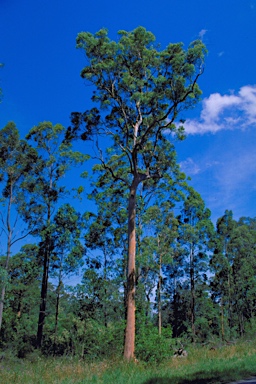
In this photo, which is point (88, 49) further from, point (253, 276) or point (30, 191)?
point (253, 276)

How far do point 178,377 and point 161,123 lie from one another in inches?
458

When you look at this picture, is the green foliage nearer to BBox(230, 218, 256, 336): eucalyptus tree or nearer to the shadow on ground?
the shadow on ground

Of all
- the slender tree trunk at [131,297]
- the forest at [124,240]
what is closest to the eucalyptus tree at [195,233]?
the forest at [124,240]

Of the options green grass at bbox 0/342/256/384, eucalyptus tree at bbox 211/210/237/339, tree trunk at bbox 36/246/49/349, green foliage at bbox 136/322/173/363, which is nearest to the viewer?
green grass at bbox 0/342/256/384

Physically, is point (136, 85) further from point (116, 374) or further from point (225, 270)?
point (225, 270)

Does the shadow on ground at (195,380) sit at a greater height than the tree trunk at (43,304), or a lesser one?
lesser

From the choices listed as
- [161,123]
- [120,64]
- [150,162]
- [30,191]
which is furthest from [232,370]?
[30,191]

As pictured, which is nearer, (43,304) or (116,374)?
(116,374)

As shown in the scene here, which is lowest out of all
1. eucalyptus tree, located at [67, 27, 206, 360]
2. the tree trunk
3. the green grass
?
the green grass

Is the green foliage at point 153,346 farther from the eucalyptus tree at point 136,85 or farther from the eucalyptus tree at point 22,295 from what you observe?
the eucalyptus tree at point 22,295

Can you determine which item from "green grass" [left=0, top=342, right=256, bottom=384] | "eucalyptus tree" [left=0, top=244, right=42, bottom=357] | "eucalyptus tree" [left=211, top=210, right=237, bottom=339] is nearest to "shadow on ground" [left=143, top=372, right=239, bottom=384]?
"green grass" [left=0, top=342, right=256, bottom=384]

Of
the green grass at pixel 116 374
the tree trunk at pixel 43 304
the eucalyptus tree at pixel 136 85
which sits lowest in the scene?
the green grass at pixel 116 374

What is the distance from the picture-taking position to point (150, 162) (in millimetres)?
16500

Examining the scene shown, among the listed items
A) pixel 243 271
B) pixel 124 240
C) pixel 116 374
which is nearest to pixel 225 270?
pixel 243 271
